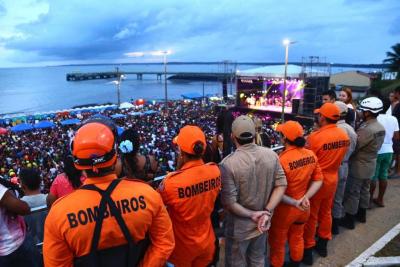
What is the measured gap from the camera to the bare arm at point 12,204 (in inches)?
92.2

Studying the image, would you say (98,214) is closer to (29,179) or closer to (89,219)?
(89,219)

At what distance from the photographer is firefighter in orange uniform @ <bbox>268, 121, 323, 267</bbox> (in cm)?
321

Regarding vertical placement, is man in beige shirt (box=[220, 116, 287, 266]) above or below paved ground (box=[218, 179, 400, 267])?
above

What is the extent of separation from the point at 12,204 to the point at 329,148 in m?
3.14

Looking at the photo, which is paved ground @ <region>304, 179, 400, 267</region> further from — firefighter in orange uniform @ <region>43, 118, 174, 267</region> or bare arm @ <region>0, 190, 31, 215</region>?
bare arm @ <region>0, 190, 31, 215</region>

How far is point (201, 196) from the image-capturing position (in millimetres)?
2504

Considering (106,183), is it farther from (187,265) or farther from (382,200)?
(382,200)

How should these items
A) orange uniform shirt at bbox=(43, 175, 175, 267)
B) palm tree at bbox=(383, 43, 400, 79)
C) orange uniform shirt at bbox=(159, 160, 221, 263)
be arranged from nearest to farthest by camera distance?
1. orange uniform shirt at bbox=(43, 175, 175, 267)
2. orange uniform shirt at bbox=(159, 160, 221, 263)
3. palm tree at bbox=(383, 43, 400, 79)

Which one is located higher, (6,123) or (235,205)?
(235,205)

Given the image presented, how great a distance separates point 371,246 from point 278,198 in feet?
5.70

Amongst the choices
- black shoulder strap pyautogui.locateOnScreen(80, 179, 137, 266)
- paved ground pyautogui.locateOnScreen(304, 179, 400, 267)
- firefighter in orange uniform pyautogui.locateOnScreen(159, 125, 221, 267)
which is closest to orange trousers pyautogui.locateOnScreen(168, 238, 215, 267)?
firefighter in orange uniform pyautogui.locateOnScreen(159, 125, 221, 267)

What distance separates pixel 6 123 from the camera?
101ft

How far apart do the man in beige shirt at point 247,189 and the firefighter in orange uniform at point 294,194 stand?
283 millimetres

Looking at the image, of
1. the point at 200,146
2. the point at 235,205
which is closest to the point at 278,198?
the point at 235,205
